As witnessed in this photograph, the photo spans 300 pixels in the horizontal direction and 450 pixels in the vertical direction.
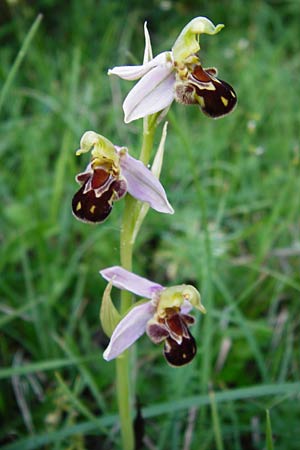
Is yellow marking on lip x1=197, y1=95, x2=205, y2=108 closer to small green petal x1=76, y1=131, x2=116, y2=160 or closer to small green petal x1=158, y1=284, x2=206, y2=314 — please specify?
small green petal x1=76, y1=131, x2=116, y2=160

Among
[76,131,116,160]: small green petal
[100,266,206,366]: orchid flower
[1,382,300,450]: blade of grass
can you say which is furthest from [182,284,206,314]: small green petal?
[76,131,116,160]: small green petal

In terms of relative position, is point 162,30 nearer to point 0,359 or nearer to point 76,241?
point 76,241

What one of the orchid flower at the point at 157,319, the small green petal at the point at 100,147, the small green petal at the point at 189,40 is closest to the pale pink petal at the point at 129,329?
the orchid flower at the point at 157,319

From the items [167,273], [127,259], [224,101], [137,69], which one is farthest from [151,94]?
[167,273]

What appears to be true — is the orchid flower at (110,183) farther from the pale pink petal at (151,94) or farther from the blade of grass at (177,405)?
the blade of grass at (177,405)

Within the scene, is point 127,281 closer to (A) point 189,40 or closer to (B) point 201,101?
(B) point 201,101

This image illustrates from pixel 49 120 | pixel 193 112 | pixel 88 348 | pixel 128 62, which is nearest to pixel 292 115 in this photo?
→ pixel 193 112
